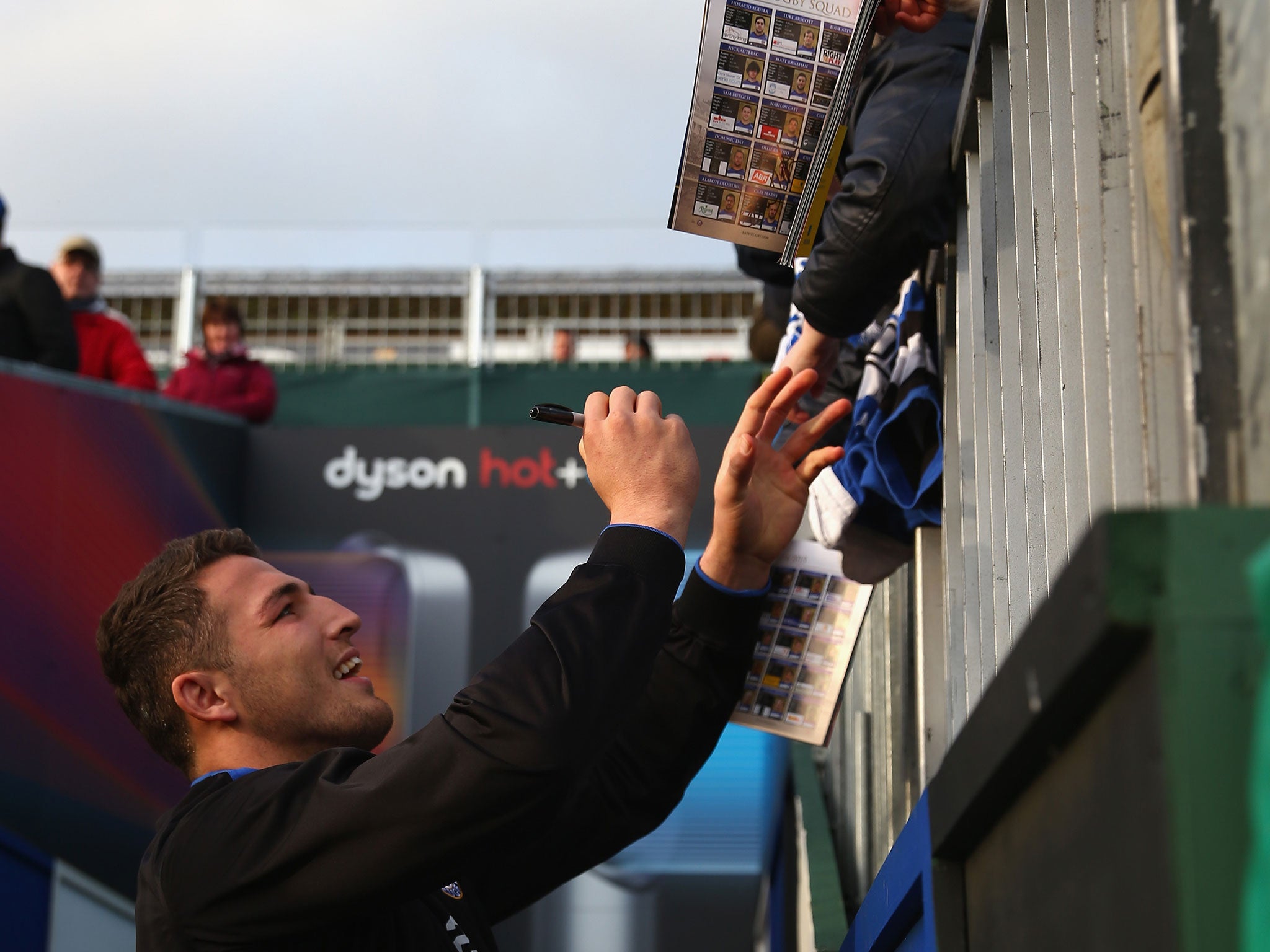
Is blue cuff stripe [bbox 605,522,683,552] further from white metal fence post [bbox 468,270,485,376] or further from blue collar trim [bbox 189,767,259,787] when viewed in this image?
white metal fence post [bbox 468,270,485,376]

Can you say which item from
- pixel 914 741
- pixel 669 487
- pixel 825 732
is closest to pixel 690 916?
pixel 914 741

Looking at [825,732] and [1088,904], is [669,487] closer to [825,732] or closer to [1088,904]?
[825,732]

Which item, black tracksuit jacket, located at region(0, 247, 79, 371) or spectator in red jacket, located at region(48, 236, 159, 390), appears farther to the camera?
spectator in red jacket, located at region(48, 236, 159, 390)

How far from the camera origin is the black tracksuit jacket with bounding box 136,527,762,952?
118 centimetres

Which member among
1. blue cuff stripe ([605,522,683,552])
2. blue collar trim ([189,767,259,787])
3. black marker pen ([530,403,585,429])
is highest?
black marker pen ([530,403,585,429])

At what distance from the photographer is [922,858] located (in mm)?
980

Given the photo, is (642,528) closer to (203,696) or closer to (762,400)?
(762,400)

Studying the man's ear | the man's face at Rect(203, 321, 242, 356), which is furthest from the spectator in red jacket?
the man's ear

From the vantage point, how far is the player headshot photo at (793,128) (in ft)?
4.80

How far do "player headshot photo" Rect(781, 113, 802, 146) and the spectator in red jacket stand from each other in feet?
13.5

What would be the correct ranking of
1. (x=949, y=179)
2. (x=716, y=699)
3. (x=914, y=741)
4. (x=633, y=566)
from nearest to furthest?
(x=633, y=566)
(x=949, y=179)
(x=716, y=699)
(x=914, y=741)

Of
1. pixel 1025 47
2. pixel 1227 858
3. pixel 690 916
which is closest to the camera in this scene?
pixel 1227 858

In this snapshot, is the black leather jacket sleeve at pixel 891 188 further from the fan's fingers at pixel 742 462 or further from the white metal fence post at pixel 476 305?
the white metal fence post at pixel 476 305

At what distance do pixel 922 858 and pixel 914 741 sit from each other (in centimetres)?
110
